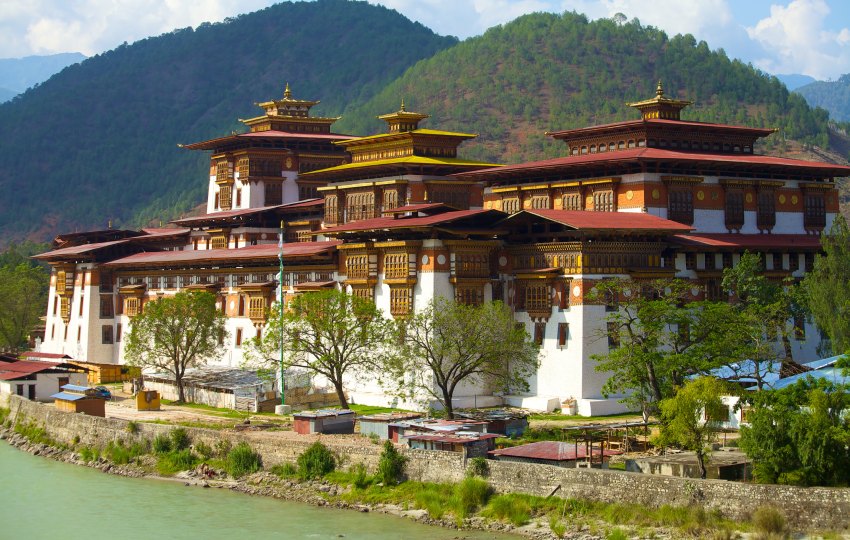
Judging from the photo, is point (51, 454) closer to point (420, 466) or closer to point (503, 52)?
point (420, 466)

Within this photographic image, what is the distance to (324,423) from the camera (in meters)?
53.5

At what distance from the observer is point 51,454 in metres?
60.0

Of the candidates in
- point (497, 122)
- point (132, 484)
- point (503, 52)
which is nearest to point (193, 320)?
point (132, 484)

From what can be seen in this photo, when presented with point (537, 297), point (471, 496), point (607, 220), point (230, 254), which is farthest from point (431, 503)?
point (230, 254)

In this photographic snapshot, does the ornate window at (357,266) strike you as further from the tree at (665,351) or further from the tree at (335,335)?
the tree at (665,351)

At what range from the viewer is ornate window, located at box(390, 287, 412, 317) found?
6128cm

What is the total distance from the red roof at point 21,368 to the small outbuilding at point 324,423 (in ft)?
72.9

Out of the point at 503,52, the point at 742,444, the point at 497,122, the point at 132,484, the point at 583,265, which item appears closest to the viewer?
the point at 742,444

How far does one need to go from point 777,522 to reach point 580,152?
38.5 metres

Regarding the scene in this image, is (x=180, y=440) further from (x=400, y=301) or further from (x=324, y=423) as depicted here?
(x=400, y=301)

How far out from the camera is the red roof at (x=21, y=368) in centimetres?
7069

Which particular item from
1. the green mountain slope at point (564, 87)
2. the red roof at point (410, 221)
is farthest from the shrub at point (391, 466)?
the green mountain slope at point (564, 87)

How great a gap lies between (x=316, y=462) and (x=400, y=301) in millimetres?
14350

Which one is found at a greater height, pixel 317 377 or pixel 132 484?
pixel 317 377
